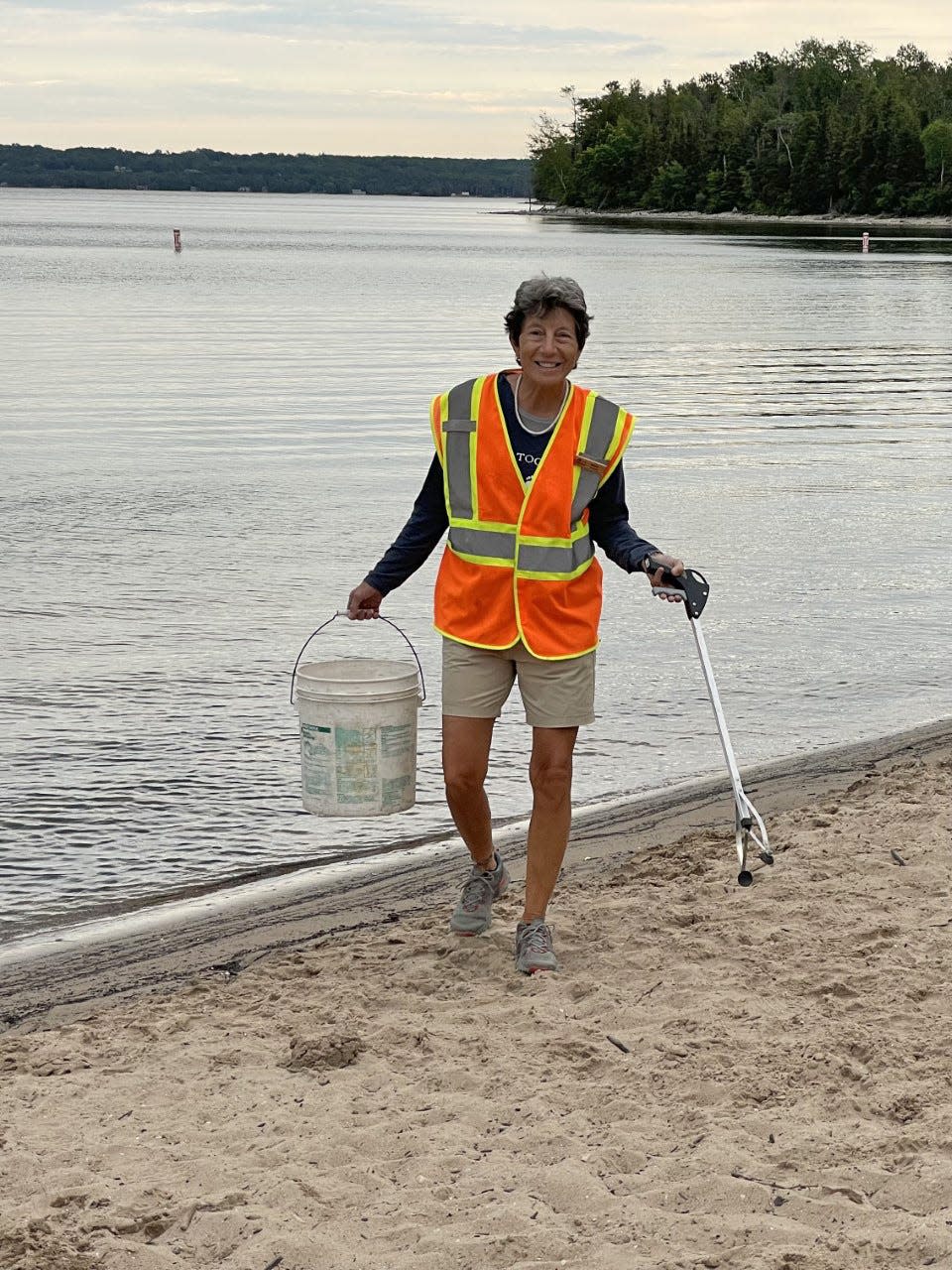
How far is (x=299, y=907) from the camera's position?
5.18 meters

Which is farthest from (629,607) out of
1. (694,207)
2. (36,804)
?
(694,207)

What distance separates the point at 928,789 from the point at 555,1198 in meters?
3.06

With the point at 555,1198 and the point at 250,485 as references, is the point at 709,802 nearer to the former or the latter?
the point at 555,1198

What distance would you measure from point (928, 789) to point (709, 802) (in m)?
0.76

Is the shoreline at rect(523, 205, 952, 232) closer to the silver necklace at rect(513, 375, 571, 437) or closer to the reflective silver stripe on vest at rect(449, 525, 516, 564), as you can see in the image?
the silver necklace at rect(513, 375, 571, 437)

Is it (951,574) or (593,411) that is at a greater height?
(593,411)

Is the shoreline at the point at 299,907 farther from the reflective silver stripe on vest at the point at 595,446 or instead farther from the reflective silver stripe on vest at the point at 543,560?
the reflective silver stripe on vest at the point at 595,446

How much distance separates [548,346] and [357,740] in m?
1.20

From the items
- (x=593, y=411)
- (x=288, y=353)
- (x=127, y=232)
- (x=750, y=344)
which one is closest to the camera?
(x=593, y=411)

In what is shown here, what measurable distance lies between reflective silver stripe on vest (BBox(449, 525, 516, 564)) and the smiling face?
380mm

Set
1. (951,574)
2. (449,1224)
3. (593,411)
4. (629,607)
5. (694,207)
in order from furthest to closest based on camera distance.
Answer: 1. (694,207)
2. (951,574)
3. (629,607)
4. (593,411)
5. (449,1224)

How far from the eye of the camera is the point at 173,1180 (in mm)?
3473

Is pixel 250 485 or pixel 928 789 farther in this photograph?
pixel 250 485

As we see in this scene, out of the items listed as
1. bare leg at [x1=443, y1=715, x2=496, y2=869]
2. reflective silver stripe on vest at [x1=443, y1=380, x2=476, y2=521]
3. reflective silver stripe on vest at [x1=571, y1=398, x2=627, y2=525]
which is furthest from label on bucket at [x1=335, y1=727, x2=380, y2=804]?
reflective silver stripe on vest at [x1=571, y1=398, x2=627, y2=525]
